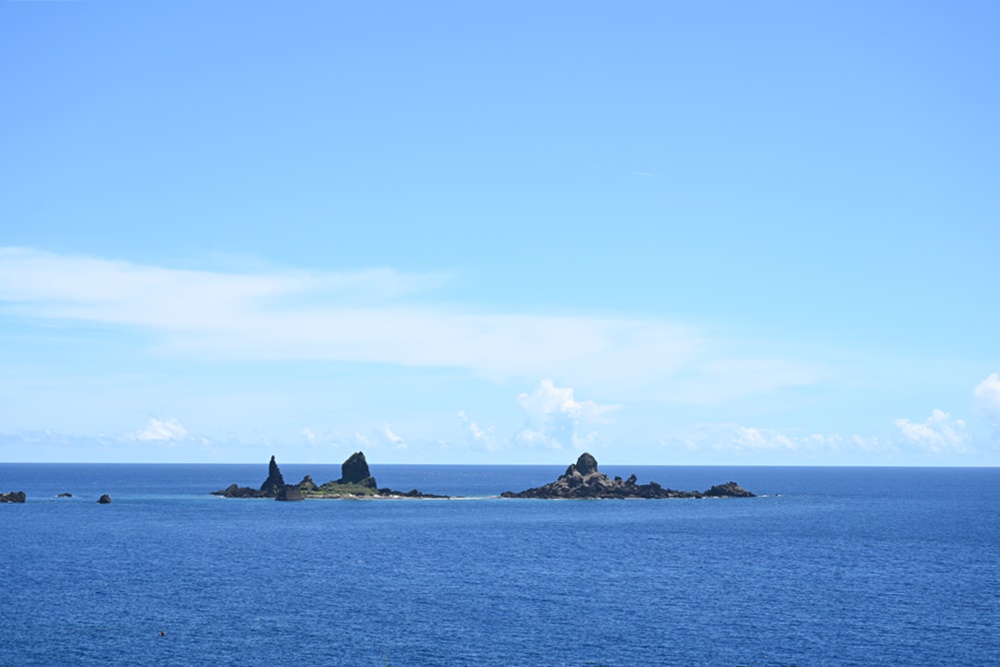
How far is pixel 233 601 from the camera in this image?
89062 mm

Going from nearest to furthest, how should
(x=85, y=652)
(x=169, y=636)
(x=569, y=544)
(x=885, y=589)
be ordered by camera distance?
(x=85, y=652) < (x=169, y=636) < (x=885, y=589) < (x=569, y=544)

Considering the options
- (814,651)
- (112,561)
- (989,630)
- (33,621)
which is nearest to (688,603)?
(814,651)

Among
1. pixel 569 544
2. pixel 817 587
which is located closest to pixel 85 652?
pixel 817 587

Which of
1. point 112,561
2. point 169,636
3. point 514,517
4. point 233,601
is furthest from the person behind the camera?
point 514,517

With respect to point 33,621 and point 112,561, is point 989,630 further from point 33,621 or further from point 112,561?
point 112,561

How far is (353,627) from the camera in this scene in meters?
78.4

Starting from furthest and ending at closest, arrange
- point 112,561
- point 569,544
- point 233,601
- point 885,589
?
point 569,544 < point 112,561 < point 885,589 < point 233,601

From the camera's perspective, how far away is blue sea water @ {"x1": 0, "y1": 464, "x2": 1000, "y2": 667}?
2788 inches

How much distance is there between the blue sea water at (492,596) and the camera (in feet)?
232

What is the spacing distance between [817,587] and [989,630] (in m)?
22.6

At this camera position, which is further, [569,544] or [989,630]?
[569,544]

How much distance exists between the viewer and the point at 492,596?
93.1m

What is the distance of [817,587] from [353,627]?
167ft

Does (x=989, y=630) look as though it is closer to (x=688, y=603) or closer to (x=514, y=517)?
(x=688, y=603)
